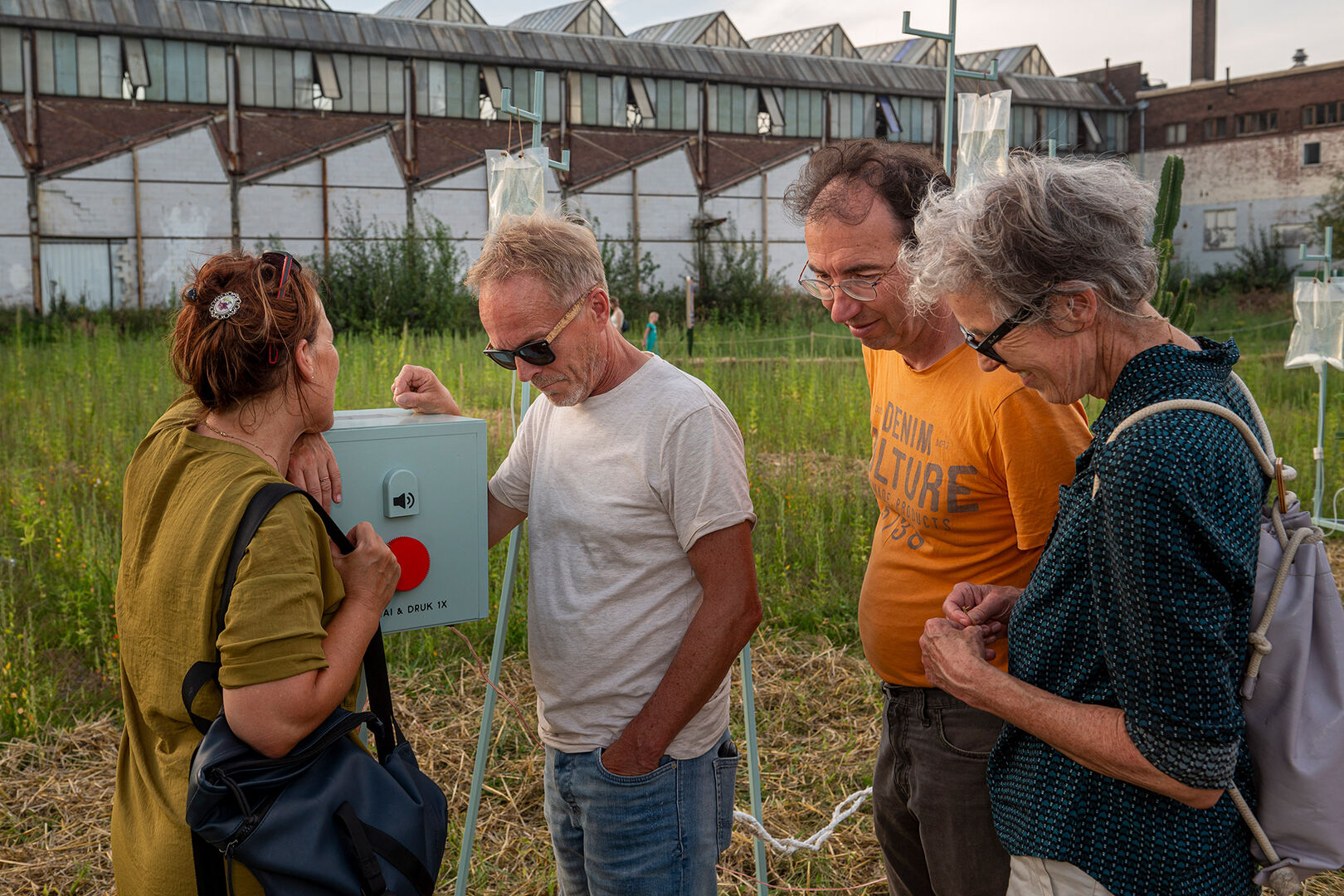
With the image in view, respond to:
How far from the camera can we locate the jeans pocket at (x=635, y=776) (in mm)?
1878

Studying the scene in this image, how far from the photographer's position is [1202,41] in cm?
3681

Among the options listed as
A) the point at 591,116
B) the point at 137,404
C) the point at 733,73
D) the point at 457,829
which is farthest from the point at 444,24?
the point at 457,829

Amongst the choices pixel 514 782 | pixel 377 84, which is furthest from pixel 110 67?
pixel 514 782

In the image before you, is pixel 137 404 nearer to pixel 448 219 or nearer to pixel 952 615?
pixel 952 615

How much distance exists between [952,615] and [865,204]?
2.77 ft

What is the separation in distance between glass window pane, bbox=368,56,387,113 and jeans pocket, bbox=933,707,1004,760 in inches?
935

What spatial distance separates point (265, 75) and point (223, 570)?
23.4 metres

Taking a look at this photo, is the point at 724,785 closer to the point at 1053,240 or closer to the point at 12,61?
the point at 1053,240

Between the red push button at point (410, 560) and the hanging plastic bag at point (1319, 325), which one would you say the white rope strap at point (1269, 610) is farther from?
the hanging plastic bag at point (1319, 325)

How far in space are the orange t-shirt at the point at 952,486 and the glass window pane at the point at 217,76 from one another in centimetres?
2285

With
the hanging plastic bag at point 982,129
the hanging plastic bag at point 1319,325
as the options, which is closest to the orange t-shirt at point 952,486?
the hanging plastic bag at point 982,129

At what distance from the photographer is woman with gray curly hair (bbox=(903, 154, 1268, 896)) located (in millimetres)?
1247

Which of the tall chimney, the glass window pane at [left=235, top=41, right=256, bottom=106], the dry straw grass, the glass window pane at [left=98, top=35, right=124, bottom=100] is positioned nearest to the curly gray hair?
the dry straw grass

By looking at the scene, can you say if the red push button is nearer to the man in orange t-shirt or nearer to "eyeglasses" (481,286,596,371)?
"eyeglasses" (481,286,596,371)
